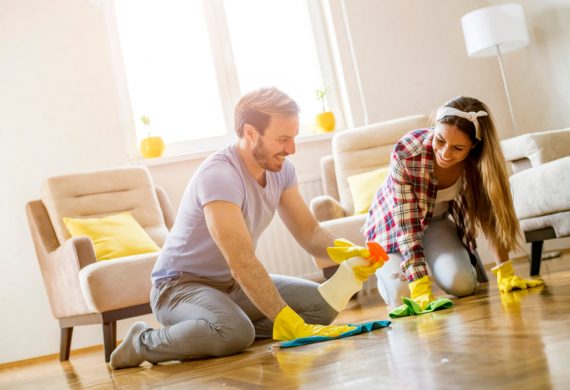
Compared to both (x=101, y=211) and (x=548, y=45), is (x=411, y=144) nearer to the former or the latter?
(x=101, y=211)

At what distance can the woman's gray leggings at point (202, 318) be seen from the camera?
207 centimetres

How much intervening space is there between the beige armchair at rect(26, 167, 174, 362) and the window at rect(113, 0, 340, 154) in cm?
69

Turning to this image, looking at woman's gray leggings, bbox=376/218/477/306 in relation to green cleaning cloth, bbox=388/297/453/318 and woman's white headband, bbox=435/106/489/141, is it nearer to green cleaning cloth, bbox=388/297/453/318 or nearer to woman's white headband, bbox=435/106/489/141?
green cleaning cloth, bbox=388/297/453/318

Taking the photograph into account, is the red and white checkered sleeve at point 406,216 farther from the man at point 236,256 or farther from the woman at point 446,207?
the man at point 236,256

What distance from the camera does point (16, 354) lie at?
3.87 metres

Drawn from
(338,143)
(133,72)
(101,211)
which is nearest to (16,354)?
(101,211)

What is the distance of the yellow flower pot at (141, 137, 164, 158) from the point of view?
4.23 m

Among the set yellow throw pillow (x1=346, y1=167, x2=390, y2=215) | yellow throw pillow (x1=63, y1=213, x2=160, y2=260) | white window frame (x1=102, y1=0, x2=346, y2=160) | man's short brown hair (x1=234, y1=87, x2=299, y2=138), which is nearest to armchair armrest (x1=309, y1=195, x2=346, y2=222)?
yellow throw pillow (x1=346, y1=167, x2=390, y2=215)

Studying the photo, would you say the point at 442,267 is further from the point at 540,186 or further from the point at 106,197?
the point at 106,197

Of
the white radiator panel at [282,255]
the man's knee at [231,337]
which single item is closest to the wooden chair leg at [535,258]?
the man's knee at [231,337]

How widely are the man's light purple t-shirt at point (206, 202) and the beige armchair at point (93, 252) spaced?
72 centimetres

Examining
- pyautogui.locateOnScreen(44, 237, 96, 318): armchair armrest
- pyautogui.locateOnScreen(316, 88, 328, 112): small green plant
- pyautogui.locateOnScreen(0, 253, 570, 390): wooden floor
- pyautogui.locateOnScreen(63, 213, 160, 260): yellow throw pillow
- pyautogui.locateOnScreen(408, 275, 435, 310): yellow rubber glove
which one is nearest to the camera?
pyautogui.locateOnScreen(0, 253, 570, 390): wooden floor

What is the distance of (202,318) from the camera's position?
2.09 metres

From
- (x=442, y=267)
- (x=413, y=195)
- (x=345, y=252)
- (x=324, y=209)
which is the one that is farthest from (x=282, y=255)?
(x=345, y=252)
